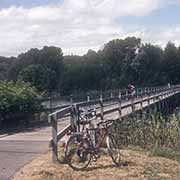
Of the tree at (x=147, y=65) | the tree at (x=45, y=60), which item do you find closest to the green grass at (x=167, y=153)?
the tree at (x=45, y=60)

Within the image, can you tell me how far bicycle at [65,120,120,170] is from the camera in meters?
8.58

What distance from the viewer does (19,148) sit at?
11.6 metres

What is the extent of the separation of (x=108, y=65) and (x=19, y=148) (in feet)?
247

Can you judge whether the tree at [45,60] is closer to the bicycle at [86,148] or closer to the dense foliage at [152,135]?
the dense foliage at [152,135]

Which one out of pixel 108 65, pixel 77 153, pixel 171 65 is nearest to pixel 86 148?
pixel 77 153

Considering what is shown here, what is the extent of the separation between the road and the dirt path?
263 millimetres

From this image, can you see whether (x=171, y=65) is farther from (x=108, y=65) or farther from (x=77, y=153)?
(x=77, y=153)

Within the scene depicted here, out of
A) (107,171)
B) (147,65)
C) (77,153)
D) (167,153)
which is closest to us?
(107,171)

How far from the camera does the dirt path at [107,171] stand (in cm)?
800

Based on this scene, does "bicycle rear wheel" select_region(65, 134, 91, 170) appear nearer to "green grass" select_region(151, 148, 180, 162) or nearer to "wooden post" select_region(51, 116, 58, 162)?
"wooden post" select_region(51, 116, 58, 162)

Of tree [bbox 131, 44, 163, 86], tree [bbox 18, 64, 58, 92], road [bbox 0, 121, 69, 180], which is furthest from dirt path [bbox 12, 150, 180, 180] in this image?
tree [bbox 131, 44, 163, 86]

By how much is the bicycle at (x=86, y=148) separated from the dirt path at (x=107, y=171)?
0.14 metres

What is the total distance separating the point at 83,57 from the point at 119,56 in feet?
25.8

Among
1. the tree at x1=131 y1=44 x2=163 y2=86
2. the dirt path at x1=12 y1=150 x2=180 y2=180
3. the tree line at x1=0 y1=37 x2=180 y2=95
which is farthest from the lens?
the tree at x1=131 y1=44 x2=163 y2=86
